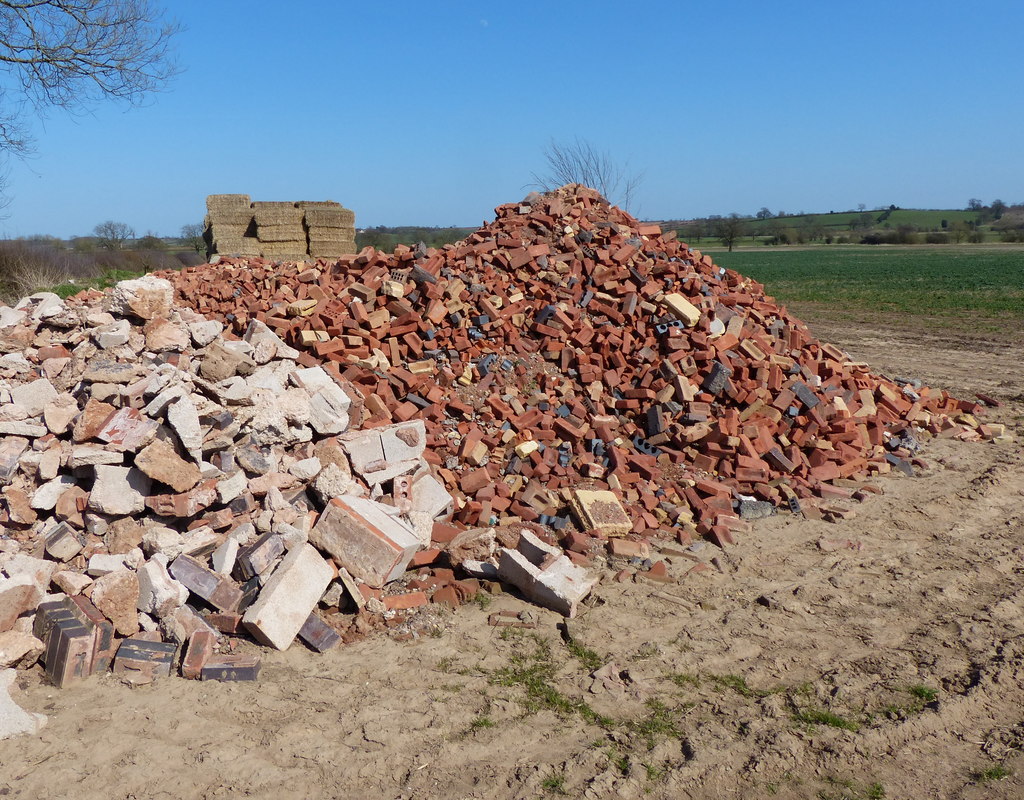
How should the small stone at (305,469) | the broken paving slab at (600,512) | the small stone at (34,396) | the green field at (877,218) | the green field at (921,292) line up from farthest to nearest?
the green field at (877,218)
the green field at (921,292)
the broken paving slab at (600,512)
the small stone at (34,396)
the small stone at (305,469)

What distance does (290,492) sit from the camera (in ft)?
16.6

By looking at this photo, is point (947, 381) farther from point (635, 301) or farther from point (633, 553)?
point (633, 553)

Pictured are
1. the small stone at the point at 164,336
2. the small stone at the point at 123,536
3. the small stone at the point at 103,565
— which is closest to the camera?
the small stone at the point at 103,565

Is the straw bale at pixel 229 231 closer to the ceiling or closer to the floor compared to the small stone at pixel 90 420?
closer to the ceiling

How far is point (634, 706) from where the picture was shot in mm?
3701

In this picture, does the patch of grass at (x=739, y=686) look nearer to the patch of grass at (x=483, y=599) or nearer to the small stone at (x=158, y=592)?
the patch of grass at (x=483, y=599)

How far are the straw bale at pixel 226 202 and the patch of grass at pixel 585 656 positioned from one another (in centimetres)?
1100

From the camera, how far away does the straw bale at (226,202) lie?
41.1 feet

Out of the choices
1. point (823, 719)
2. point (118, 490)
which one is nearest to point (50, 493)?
point (118, 490)

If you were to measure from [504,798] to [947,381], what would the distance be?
389 inches

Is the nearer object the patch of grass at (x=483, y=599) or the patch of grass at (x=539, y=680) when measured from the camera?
the patch of grass at (x=539, y=680)

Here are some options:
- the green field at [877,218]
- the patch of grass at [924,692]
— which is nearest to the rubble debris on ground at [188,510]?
the patch of grass at [924,692]

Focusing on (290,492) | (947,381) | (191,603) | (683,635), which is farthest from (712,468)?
(947,381)

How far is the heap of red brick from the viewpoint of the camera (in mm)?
6191
